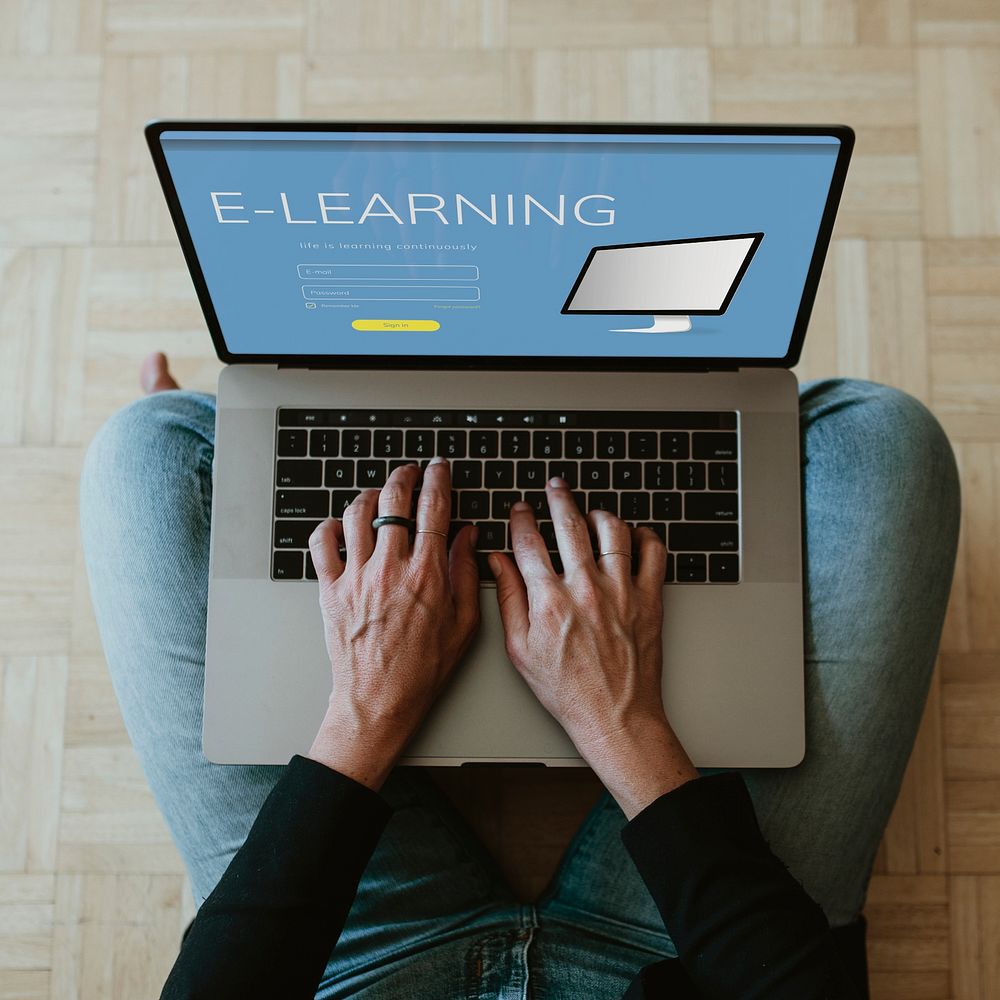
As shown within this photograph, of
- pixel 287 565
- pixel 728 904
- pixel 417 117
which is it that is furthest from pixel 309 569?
pixel 417 117

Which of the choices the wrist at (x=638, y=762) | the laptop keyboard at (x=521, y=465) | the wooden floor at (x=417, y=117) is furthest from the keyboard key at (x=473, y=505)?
the wooden floor at (x=417, y=117)

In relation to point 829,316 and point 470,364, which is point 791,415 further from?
point 829,316

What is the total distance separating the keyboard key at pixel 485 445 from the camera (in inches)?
32.2

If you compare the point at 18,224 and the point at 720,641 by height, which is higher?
the point at 18,224

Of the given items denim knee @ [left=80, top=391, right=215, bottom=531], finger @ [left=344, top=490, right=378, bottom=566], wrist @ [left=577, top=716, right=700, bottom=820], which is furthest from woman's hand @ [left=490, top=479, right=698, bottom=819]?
denim knee @ [left=80, top=391, right=215, bottom=531]

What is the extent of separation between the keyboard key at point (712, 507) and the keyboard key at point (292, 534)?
0.34 metres

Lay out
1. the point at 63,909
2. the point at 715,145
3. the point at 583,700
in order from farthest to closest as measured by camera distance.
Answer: the point at 63,909, the point at 583,700, the point at 715,145

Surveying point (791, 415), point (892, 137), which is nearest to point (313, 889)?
point (791, 415)

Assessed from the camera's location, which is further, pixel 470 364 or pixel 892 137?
pixel 892 137

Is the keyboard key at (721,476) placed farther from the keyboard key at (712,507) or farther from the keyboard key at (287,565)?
the keyboard key at (287,565)

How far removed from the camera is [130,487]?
0.85 meters

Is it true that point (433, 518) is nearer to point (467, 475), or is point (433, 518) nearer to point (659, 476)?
point (467, 475)

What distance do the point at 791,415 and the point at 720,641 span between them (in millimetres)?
212

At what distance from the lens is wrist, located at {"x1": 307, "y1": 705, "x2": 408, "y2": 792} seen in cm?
74
